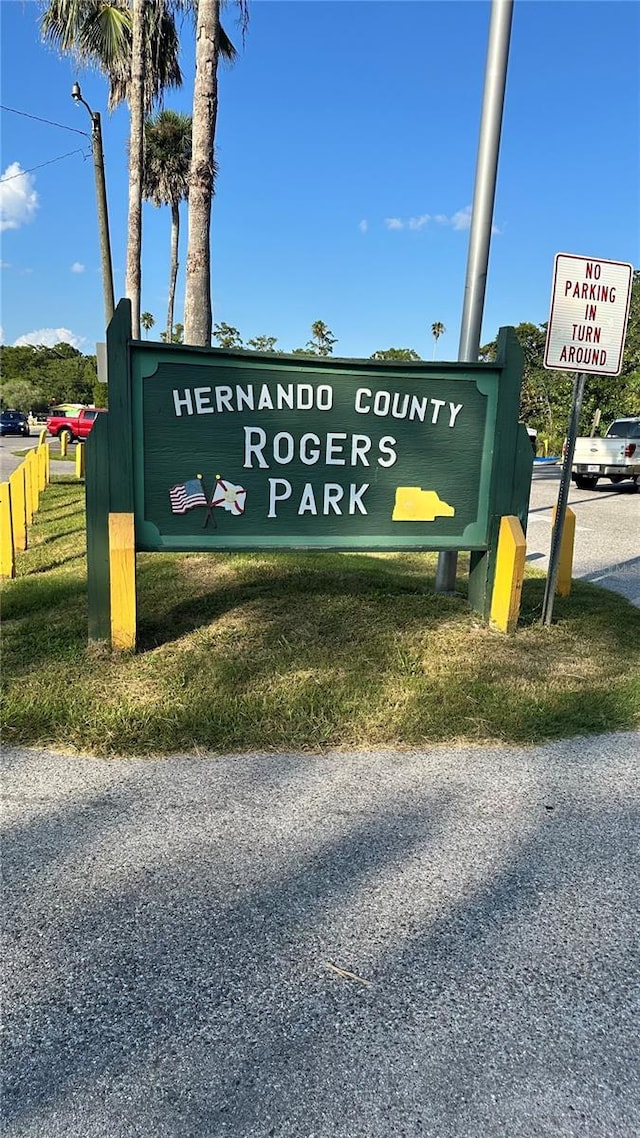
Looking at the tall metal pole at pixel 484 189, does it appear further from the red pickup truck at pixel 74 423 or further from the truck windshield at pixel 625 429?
the red pickup truck at pixel 74 423

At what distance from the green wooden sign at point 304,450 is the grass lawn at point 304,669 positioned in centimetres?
59

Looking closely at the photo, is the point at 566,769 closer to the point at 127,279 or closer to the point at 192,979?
the point at 192,979

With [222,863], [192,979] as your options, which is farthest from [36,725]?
[192,979]

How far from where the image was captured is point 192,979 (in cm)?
196

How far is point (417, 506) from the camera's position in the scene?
4.96 metres

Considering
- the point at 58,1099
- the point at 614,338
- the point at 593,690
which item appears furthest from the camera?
the point at 614,338

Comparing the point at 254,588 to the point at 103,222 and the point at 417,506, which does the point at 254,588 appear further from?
the point at 103,222

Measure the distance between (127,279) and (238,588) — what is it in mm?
11765

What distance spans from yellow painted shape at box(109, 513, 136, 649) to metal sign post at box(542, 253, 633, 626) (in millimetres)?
2957

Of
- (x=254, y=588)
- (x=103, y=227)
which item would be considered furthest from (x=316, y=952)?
(x=103, y=227)

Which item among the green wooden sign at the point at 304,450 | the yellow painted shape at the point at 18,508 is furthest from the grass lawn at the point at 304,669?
the yellow painted shape at the point at 18,508

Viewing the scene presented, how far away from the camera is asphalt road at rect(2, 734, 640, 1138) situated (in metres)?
1.62

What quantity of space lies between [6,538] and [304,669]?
3.79 m

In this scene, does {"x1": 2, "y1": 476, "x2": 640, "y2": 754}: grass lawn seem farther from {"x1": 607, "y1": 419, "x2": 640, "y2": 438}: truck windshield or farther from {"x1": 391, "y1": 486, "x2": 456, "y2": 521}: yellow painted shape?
{"x1": 607, "y1": 419, "x2": 640, "y2": 438}: truck windshield
